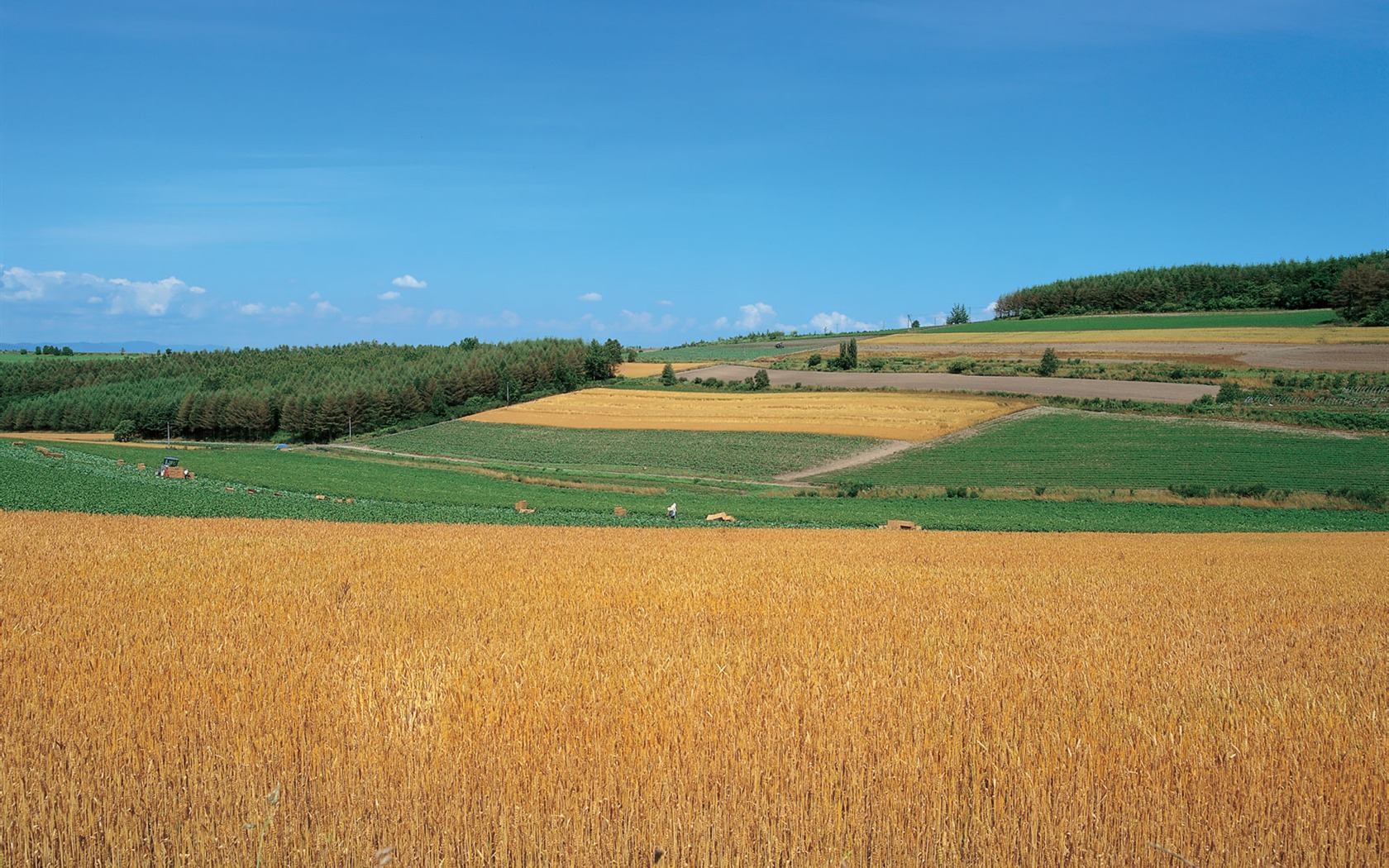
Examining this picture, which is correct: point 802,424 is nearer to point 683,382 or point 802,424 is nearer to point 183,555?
point 683,382

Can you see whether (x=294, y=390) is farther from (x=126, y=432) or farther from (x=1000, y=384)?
(x=1000, y=384)

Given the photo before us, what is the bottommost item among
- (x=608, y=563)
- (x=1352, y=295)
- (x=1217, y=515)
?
(x=1217, y=515)

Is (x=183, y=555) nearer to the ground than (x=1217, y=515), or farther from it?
farther from it

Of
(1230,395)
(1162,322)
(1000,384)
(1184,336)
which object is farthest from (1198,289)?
(1230,395)

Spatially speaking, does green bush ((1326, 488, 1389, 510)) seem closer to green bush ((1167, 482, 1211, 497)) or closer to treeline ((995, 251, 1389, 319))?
green bush ((1167, 482, 1211, 497))

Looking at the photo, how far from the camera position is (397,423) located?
93.6 metres

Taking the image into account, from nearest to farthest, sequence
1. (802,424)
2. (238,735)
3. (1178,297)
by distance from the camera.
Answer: (238,735)
(802,424)
(1178,297)

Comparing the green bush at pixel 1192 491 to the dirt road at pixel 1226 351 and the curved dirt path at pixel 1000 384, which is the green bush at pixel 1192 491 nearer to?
the curved dirt path at pixel 1000 384

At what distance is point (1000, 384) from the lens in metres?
79.4

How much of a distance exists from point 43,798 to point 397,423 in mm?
94755

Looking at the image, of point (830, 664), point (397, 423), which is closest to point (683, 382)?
point (397, 423)

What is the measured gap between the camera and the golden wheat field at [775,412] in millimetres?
67125

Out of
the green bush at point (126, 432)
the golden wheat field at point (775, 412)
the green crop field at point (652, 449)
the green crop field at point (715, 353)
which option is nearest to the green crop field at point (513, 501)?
the green crop field at point (652, 449)

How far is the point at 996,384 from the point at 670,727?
8054 cm
